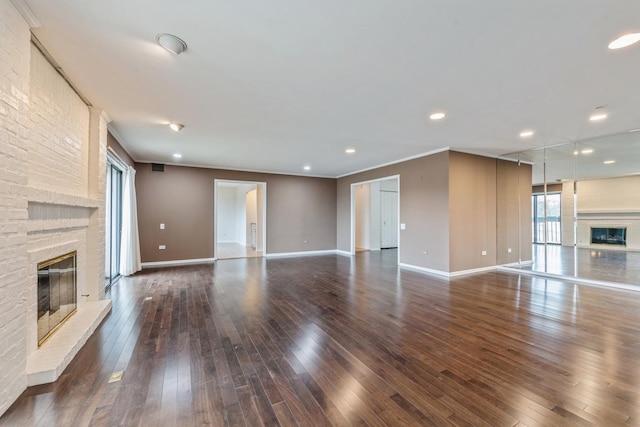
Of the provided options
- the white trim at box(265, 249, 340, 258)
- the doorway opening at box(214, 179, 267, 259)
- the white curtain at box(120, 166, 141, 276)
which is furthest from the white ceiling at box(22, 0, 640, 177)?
the doorway opening at box(214, 179, 267, 259)

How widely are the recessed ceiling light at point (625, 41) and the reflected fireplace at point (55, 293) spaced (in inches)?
206

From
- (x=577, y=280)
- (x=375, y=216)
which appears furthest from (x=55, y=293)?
(x=375, y=216)

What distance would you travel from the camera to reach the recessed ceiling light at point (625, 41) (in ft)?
6.95

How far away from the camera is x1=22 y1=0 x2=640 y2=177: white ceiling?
74.4 inches

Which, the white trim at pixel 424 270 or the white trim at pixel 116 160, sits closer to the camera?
the white trim at pixel 116 160

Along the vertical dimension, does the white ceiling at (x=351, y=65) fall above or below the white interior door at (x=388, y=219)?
above

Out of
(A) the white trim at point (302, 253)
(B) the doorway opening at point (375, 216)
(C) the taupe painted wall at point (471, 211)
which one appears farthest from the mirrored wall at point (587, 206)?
(A) the white trim at point (302, 253)

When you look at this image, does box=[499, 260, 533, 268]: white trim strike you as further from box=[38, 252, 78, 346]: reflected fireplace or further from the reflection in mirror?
box=[38, 252, 78, 346]: reflected fireplace

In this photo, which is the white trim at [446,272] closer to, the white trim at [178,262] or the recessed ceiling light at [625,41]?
the recessed ceiling light at [625,41]

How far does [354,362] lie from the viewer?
2410 millimetres

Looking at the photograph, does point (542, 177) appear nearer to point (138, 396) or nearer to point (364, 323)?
point (364, 323)

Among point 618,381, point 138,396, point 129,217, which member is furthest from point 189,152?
point 618,381

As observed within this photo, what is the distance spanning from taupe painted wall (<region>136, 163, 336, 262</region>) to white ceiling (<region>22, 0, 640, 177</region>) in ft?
8.94

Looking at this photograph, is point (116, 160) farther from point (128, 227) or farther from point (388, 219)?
point (388, 219)
